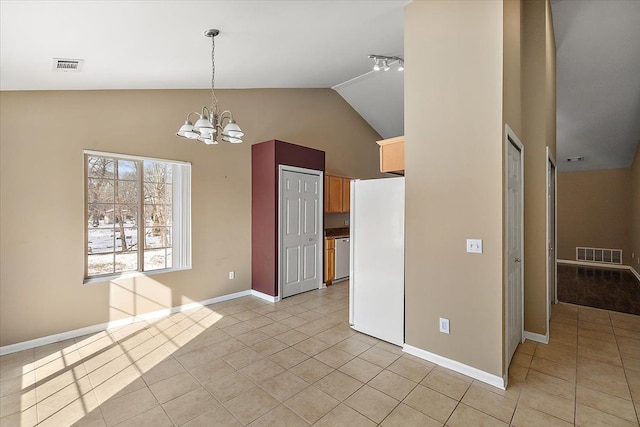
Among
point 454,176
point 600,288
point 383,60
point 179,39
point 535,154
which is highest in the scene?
point 383,60

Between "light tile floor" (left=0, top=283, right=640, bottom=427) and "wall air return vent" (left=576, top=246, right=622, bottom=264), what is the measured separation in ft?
16.9

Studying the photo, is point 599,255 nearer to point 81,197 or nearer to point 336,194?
point 336,194

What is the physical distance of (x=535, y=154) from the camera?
315 cm

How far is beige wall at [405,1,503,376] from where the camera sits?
7.72ft

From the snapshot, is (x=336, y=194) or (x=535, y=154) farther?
(x=336, y=194)

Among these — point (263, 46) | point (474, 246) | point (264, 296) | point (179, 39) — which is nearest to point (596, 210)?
point (474, 246)

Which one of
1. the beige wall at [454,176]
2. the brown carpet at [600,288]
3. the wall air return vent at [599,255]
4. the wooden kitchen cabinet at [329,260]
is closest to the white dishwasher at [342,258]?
the wooden kitchen cabinet at [329,260]

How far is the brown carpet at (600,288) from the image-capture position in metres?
4.39

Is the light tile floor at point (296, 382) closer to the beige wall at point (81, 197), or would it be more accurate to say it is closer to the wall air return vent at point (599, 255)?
the beige wall at point (81, 197)

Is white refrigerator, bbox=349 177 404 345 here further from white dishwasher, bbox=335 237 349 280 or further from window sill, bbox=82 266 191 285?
window sill, bbox=82 266 191 285

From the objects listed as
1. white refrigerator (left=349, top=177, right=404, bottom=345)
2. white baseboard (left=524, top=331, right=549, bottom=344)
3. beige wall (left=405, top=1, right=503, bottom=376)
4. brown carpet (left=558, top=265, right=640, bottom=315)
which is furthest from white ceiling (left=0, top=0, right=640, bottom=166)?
white baseboard (left=524, top=331, right=549, bottom=344)

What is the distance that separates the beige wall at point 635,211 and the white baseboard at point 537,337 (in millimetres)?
5355

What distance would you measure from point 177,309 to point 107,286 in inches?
35.6

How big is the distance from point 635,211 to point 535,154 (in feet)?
18.8
